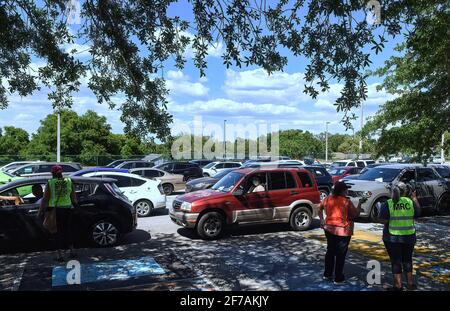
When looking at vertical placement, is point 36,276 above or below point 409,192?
below

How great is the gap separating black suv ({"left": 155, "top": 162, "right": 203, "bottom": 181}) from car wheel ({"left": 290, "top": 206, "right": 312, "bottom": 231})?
43.1 ft

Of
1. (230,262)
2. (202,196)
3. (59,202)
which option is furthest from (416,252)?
(59,202)

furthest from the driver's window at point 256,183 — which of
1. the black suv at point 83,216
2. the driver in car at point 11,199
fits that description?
the driver in car at point 11,199

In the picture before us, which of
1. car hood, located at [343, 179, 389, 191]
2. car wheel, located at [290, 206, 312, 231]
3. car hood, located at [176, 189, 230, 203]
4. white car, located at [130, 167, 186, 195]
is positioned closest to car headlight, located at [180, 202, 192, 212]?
car hood, located at [176, 189, 230, 203]

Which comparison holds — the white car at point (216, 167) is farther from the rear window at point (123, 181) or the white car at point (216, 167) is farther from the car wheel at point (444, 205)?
the car wheel at point (444, 205)

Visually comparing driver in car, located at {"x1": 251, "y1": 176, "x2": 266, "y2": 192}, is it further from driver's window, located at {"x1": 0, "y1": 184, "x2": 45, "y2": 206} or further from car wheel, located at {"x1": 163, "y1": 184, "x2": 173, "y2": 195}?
car wheel, located at {"x1": 163, "y1": 184, "x2": 173, "y2": 195}

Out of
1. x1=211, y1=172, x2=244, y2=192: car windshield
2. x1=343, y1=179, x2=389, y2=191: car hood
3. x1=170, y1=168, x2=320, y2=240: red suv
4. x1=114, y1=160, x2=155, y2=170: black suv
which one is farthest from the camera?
x1=114, y1=160, x2=155, y2=170: black suv

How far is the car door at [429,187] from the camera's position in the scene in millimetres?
14126

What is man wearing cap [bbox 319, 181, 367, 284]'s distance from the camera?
688 centimetres

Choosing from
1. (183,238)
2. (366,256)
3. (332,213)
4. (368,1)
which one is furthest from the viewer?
(183,238)
